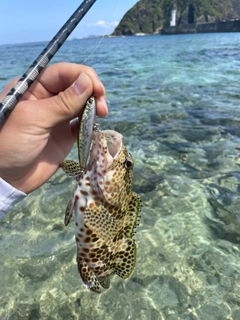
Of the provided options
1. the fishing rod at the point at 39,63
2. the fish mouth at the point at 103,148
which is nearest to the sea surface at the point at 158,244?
the fishing rod at the point at 39,63

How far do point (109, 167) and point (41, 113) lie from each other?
855 mm

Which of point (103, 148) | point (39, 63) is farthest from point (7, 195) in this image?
point (39, 63)

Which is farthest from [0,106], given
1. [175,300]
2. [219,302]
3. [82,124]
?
[219,302]

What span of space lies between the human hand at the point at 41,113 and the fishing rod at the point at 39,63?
16cm

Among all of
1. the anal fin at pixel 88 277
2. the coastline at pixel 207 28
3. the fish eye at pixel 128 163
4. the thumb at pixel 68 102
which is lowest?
the coastline at pixel 207 28

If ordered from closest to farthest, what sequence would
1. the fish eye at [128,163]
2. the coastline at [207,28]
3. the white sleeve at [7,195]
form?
1. the fish eye at [128,163]
2. the white sleeve at [7,195]
3. the coastline at [207,28]

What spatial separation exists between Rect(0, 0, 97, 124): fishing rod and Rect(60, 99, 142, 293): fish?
795mm

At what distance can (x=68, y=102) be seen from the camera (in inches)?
116

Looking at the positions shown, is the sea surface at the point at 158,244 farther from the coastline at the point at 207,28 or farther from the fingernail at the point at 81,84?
the coastline at the point at 207,28

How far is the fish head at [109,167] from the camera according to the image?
2893mm

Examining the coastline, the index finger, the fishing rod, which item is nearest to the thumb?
the index finger

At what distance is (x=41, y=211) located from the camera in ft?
22.3

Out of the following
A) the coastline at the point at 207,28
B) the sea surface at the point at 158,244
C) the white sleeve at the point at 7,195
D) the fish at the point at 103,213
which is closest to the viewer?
the fish at the point at 103,213

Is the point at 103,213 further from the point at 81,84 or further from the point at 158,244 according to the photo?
the point at 158,244
